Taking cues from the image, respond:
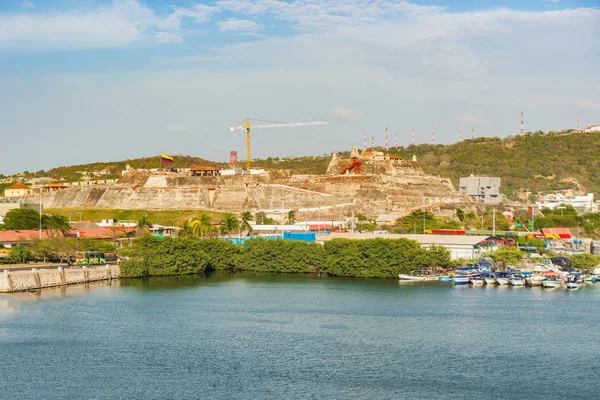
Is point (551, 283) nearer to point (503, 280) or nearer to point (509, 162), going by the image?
point (503, 280)

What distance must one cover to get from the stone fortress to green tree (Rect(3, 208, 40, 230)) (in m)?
29.0

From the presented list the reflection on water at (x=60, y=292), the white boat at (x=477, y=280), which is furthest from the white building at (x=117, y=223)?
the white boat at (x=477, y=280)

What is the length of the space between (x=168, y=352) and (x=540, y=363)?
49.5ft

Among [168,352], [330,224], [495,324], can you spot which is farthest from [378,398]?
[330,224]

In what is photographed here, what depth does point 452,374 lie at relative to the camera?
33.8 meters

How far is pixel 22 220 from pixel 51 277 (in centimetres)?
2288

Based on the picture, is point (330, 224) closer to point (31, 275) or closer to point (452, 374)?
point (31, 275)

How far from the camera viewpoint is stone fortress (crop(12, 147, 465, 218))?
104188 millimetres

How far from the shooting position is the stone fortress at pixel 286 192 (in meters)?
104

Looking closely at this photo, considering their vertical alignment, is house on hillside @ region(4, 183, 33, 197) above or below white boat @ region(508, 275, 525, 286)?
above

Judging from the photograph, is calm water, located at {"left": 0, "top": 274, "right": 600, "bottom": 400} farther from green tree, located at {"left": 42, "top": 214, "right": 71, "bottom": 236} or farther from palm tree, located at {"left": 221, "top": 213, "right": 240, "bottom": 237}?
palm tree, located at {"left": 221, "top": 213, "right": 240, "bottom": 237}

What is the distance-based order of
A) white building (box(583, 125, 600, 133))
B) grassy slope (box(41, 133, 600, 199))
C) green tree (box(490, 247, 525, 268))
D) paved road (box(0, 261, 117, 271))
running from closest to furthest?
paved road (box(0, 261, 117, 271)), green tree (box(490, 247, 525, 268)), grassy slope (box(41, 133, 600, 199)), white building (box(583, 125, 600, 133))

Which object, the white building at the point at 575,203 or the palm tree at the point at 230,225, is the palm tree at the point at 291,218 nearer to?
the palm tree at the point at 230,225

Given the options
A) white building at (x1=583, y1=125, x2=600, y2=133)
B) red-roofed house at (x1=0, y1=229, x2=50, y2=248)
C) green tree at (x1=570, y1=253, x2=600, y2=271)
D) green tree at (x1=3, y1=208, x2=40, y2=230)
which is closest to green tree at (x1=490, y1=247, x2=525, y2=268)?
green tree at (x1=570, y1=253, x2=600, y2=271)
